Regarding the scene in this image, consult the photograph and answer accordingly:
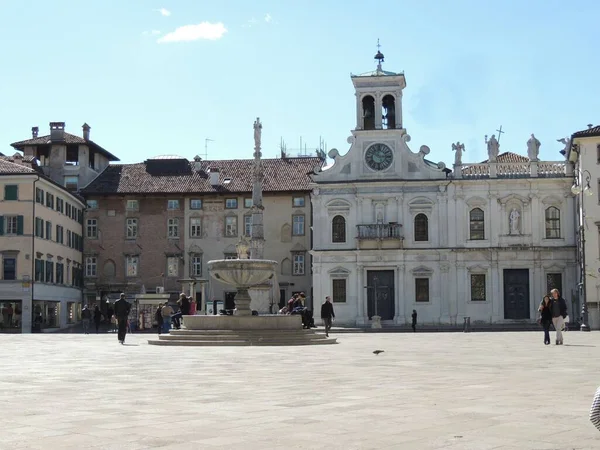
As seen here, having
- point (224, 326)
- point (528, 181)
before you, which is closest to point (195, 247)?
point (528, 181)

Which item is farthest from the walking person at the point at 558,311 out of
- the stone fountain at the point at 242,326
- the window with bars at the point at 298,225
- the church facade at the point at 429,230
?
the window with bars at the point at 298,225

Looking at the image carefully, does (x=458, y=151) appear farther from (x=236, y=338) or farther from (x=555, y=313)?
(x=236, y=338)

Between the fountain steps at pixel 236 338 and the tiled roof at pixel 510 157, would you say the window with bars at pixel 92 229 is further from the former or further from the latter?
the fountain steps at pixel 236 338

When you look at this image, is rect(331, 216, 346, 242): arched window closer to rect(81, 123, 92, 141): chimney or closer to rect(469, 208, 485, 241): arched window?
rect(469, 208, 485, 241): arched window

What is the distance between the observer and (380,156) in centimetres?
5819

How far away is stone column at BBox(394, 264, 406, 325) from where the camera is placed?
5728cm

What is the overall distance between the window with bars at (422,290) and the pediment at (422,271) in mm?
394

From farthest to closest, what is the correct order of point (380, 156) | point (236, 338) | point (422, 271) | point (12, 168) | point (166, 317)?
point (380, 156) < point (422, 271) < point (12, 168) < point (166, 317) < point (236, 338)

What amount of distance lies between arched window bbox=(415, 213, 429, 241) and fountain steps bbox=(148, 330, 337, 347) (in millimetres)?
30433

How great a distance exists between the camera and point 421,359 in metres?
20.4

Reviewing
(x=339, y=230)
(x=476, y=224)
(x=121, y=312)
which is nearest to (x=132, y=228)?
(x=339, y=230)

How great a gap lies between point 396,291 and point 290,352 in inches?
1373

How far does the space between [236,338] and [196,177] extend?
132 feet

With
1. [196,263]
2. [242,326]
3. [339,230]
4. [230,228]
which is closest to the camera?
[242,326]
